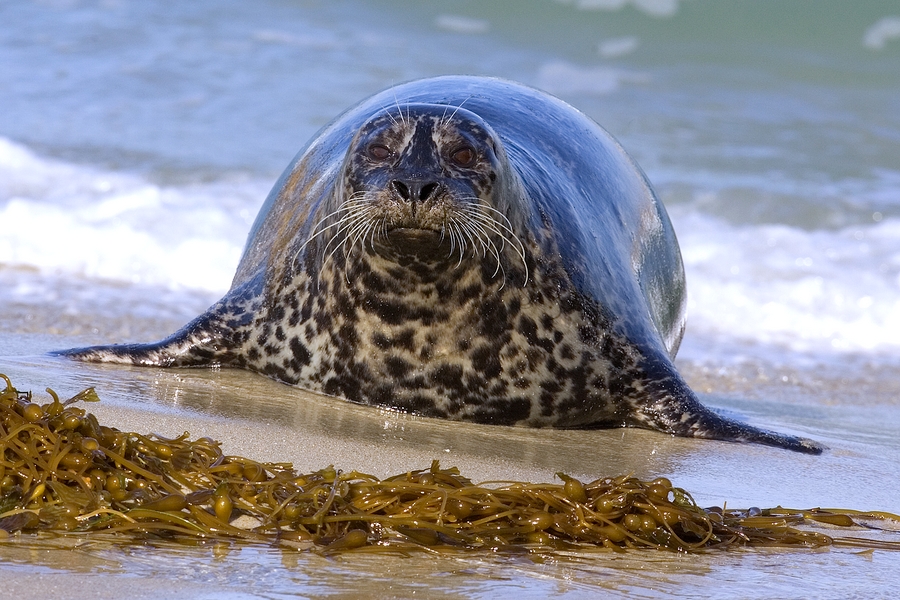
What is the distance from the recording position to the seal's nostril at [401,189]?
4258 mm

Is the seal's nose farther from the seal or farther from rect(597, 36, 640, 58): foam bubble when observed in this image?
rect(597, 36, 640, 58): foam bubble

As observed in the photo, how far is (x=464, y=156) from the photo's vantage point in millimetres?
4562

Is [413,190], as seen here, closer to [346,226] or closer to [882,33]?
[346,226]

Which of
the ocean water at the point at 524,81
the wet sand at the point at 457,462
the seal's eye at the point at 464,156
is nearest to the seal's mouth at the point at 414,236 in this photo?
the seal's eye at the point at 464,156

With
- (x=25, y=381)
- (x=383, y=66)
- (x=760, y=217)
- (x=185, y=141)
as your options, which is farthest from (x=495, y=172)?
(x=383, y=66)

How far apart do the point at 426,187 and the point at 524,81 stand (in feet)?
44.5

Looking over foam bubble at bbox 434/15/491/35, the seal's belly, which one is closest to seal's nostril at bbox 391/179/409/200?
the seal's belly

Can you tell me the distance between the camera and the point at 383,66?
17703 mm

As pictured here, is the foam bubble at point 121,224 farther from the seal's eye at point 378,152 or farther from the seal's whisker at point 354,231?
the seal's eye at point 378,152

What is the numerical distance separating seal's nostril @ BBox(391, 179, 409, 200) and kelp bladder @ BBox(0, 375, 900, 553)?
3.64 feet

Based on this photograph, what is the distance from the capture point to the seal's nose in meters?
4.25

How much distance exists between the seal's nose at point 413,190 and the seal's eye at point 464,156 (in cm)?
28

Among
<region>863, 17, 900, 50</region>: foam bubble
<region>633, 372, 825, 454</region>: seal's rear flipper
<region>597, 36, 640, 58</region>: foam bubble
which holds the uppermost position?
<region>863, 17, 900, 50</region>: foam bubble

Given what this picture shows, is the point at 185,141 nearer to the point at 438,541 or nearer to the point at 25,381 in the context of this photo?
the point at 25,381
